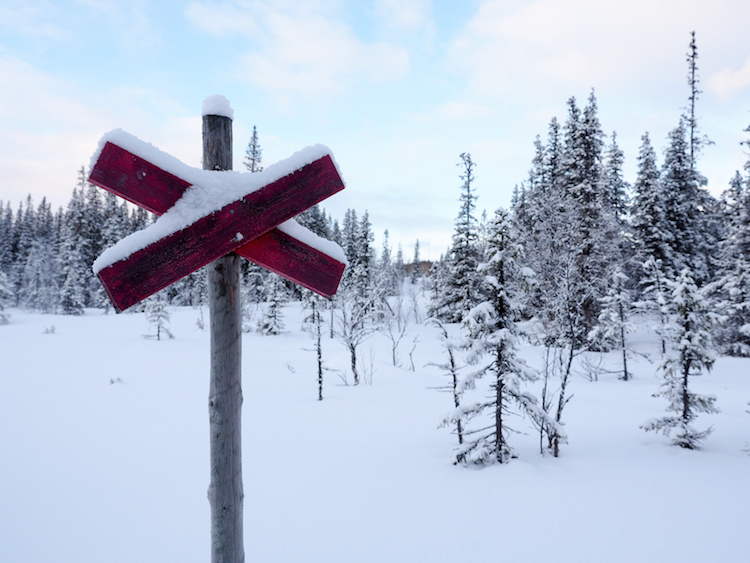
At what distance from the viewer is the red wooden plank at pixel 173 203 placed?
71.7 inches

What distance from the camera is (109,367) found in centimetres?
1576

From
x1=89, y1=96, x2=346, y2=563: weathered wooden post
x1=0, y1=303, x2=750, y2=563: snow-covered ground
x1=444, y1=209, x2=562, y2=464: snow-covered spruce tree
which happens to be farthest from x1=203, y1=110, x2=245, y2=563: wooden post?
x1=444, y1=209, x2=562, y2=464: snow-covered spruce tree

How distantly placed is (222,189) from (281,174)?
31 centimetres

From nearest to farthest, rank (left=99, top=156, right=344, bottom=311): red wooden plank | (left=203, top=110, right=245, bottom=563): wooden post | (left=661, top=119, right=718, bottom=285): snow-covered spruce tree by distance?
(left=99, top=156, right=344, bottom=311): red wooden plank
(left=203, top=110, right=245, bottom=563): wooden post
(left=661, top=119, right=718, bottom=285): snow-covered spruce tree

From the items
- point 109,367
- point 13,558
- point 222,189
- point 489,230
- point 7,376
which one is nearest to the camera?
point 222,189

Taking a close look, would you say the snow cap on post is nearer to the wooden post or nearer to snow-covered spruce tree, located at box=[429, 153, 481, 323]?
the wooden post

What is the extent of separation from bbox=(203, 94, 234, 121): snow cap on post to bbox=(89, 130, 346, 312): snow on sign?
1.57 feet

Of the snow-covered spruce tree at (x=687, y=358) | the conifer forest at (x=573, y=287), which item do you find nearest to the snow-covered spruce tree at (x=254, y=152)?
the conifer forest at (x=573, y=287)

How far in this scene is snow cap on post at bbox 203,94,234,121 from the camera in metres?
2.23

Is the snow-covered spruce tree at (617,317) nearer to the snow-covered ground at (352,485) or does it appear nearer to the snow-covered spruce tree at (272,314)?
the snow-covered ground at (352,485)

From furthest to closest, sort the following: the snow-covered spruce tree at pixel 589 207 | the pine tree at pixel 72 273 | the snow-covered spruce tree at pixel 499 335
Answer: the pine tree at pixel 72 273 < the snow-covered spruce tree at pixel 589 207 < the snow-covered spruce tree at pixel 499 335

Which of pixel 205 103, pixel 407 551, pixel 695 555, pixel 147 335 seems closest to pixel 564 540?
pixel 695 555

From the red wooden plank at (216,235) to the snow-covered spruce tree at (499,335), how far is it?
16.0 feet

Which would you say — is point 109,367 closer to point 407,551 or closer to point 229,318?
point 407,551
